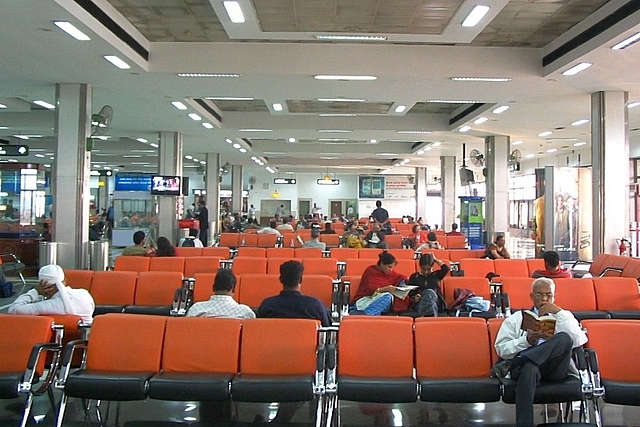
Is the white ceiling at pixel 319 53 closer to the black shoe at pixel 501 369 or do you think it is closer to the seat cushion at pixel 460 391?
the black shoe at pixel 501 369

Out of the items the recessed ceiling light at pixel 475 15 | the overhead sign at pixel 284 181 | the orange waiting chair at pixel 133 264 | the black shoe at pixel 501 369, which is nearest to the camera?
the black shoe at pixel 501 369

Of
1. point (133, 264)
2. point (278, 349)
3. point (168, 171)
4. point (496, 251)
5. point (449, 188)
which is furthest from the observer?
point (449, 188)

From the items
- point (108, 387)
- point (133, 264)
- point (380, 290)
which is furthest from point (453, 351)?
point (133, 264)

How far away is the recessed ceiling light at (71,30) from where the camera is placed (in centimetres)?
744

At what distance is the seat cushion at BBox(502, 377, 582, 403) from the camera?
12.9ft

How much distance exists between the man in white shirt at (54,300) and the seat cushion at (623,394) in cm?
391

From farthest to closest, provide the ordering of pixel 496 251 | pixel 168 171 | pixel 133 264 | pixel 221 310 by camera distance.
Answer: pixel 168 171 < pixel 496 251 < pixel 133 264 < pixel 221 310

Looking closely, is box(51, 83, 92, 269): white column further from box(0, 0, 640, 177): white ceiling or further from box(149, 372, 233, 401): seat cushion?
box(149, 372, 233, 401): seat cushion

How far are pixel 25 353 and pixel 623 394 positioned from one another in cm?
405

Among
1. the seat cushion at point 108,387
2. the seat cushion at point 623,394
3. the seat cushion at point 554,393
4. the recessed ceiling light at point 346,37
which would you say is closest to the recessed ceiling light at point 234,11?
the recessed ceiling light at point 346,37

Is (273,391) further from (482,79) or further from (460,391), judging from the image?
(482,79)

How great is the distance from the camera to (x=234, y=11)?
804cm

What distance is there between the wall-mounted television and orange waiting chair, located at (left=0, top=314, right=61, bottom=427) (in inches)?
513

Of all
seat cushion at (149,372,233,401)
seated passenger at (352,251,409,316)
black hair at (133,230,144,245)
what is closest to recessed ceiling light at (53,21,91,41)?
black hair at (133,230,144,245)
